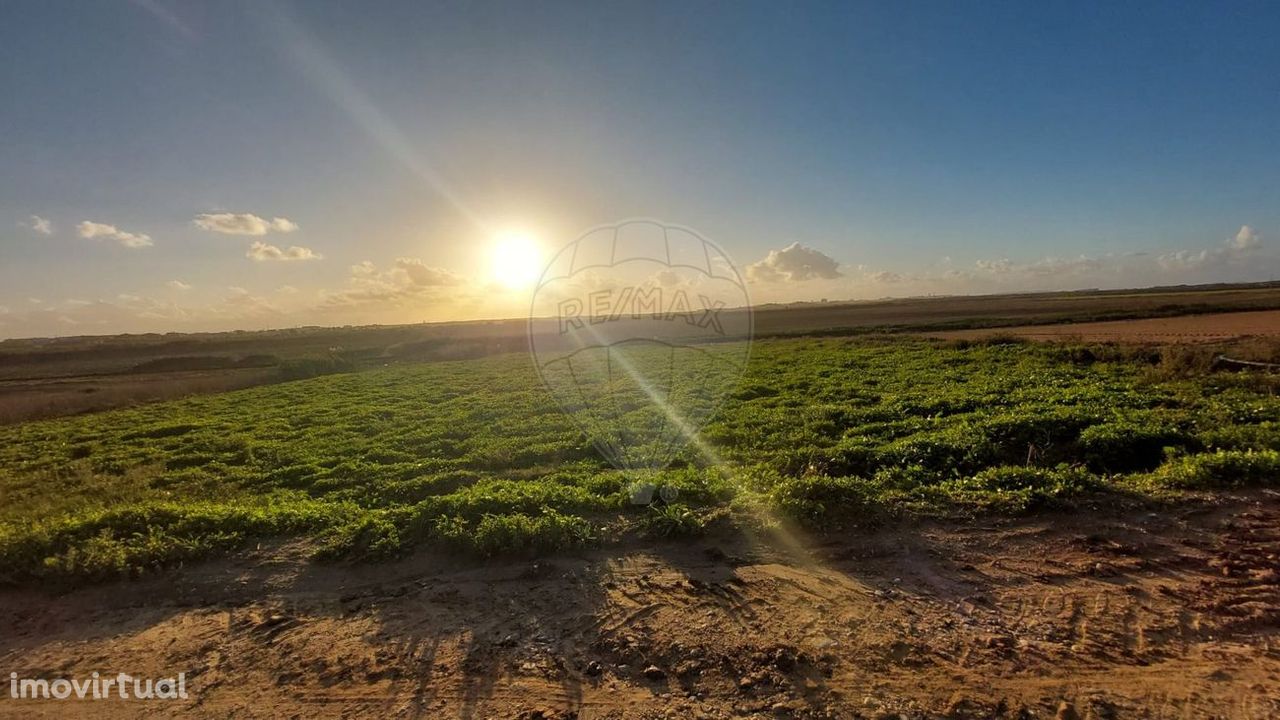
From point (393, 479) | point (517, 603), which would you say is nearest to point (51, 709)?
point (517, 603)

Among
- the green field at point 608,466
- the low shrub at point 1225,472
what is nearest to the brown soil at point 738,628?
the low shrub at point 1225,472

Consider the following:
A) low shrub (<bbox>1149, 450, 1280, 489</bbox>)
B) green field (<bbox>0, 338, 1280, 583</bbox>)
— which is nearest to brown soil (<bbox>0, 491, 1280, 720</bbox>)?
low shrub (<bbox>1149, 450, 1280, 489</bbox>)

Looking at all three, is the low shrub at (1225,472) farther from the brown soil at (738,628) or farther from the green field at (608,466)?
the brown soil at (738,628)

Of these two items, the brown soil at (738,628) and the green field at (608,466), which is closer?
the brown soil at (738,628)

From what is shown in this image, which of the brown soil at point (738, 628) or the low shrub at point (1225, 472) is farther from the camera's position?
the low shrub at point (1225, 472)

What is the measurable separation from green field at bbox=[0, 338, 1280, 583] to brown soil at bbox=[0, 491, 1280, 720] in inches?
20.1

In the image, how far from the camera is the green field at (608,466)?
688cm

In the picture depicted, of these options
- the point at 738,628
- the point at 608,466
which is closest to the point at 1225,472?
the point at 738,628

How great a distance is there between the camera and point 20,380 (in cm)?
5194

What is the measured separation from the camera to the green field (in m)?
6.88

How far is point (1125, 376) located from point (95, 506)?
951 inches

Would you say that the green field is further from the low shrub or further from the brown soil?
the brown soil

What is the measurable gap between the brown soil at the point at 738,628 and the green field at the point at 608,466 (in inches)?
20.1

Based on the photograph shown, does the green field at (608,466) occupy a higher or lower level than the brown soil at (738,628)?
higher
